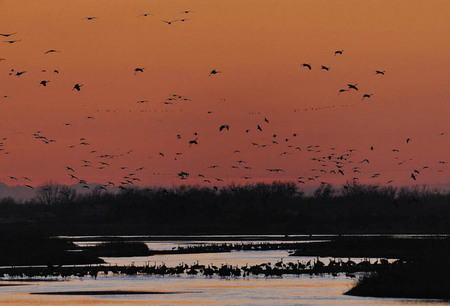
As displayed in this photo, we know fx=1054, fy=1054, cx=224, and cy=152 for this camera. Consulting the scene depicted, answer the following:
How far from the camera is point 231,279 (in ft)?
217

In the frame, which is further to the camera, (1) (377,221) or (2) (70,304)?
(1) (377,221)

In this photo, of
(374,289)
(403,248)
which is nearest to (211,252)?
(403,248)

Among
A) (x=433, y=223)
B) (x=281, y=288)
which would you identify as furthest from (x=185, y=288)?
(x=433, y=223)

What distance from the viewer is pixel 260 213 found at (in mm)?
197250

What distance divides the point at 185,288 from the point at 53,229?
130447 millimetres

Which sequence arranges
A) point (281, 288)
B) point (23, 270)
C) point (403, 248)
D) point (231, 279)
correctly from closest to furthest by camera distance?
point (281, 288) → point (231, 279) → point (23, 270) → point (403, 248)

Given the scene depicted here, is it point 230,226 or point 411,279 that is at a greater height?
point 230,226

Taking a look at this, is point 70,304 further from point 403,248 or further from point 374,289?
point 403,248

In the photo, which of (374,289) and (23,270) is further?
(23,270)

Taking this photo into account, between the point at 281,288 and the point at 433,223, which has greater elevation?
the point at 433,223

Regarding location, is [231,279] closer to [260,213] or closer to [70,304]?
[70,304]

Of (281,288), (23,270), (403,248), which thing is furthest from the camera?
(403,248)

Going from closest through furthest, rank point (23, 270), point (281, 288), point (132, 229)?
1. point (281, 288)
2. point (23, 270)
3. point (132, 229)

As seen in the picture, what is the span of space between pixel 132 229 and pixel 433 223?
2110 inches
